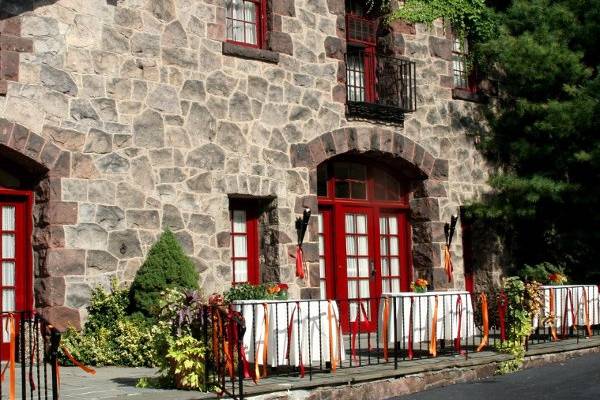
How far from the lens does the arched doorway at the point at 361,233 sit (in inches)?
569

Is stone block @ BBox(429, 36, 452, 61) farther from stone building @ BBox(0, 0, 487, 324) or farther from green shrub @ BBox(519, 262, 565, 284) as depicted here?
green shrub @ BBox(519, 262, 565, 284)

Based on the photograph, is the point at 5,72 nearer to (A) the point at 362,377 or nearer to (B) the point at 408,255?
(A) the point at 362,377

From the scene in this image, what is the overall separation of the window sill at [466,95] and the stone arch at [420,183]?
4.10 feet

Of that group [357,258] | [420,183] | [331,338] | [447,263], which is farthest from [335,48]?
[331,338]

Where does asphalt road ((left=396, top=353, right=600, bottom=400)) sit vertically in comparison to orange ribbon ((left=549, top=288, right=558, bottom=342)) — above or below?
below

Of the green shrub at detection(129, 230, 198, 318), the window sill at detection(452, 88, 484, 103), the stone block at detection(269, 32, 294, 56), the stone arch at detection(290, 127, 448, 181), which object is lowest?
the green shrub at detection(129, 230, 198, 318)

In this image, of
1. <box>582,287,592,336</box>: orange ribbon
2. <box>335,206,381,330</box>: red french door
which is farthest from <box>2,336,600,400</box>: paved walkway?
<box>335,206,381,330</box>: red french door

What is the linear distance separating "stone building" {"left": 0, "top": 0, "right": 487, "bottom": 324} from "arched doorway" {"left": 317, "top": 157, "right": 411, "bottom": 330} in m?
0.03

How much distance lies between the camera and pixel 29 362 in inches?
385

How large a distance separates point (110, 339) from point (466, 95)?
846 cm

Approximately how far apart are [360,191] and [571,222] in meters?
4.02

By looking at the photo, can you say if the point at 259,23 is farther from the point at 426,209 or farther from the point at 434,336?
the point at 434,336

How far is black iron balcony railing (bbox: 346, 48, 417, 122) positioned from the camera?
1504cm

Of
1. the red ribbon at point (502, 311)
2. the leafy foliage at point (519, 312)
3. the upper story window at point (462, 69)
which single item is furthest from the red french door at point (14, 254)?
the upper story window at point (462, 69)
